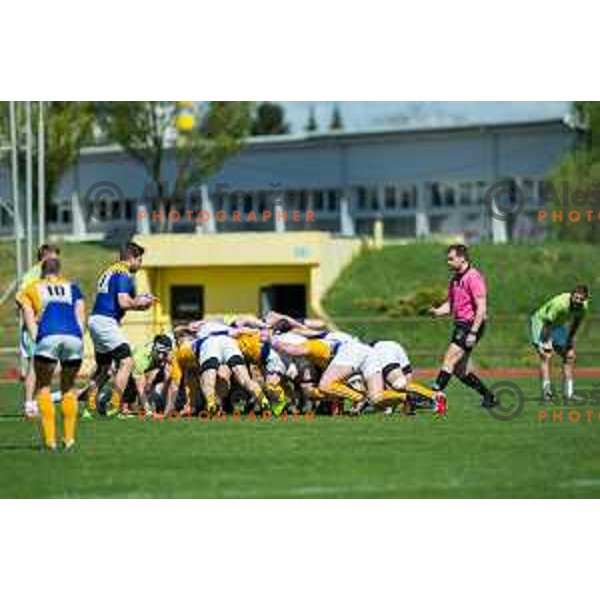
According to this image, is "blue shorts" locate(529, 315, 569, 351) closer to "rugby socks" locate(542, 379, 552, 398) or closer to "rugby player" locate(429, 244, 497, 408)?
"rugby socks" locate(542, 379, 552, 398)

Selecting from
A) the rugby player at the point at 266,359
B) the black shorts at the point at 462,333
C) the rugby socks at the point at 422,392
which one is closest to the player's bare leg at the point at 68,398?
the rugby player at the point at 266,359

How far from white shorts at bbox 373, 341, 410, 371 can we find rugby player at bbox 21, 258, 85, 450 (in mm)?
3560

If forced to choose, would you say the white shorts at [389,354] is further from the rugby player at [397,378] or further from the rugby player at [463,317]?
the rugby player at [463,317]

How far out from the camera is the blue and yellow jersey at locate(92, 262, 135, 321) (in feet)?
49.6

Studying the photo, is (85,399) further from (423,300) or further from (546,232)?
(423,300)

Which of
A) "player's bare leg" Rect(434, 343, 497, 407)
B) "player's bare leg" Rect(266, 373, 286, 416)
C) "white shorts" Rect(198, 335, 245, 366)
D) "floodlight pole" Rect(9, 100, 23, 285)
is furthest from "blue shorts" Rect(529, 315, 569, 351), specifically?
"floodlight pole" Rect(9, 100, 23, 285)

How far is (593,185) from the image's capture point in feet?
60.3

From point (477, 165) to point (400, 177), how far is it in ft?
3.77

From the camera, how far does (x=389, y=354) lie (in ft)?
50.0

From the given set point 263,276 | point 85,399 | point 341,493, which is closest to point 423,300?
point 263,276

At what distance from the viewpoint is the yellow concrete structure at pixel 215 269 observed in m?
21.5

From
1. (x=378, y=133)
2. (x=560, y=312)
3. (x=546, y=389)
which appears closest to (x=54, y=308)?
(x=546, y=389)

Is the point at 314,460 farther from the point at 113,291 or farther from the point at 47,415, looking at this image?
the point at 113,291

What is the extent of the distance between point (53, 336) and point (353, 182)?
1055 centimetres
